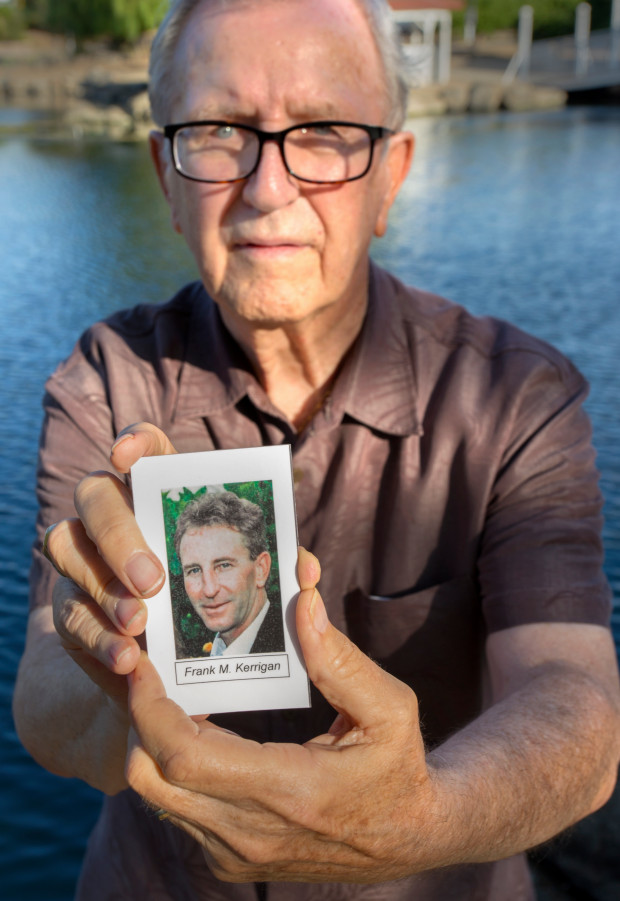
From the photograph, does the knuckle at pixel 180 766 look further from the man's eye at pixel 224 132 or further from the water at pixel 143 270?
the water at pixel 143 270

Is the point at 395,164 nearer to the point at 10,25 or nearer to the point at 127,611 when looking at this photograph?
the point at 127,611

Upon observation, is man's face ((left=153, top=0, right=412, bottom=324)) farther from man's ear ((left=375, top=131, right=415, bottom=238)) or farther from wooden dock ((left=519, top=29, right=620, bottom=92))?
wooden dock ((left=519, top=29, right=620, bottom=92))

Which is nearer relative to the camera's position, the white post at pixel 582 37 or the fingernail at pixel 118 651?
the fingernail at pixel 118 651

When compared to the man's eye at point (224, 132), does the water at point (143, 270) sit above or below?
below

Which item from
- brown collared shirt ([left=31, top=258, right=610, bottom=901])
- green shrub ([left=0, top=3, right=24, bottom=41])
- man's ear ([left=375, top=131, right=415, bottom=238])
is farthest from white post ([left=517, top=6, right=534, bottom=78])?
brown collared shirt ([left=31, top=258, right=610, bottom=901])

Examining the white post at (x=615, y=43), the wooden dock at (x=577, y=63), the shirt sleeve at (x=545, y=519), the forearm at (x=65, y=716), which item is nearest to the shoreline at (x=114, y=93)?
the wooden dock at (x=577, y=63)

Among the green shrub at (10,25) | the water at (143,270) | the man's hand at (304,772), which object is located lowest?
the water at (143,270)

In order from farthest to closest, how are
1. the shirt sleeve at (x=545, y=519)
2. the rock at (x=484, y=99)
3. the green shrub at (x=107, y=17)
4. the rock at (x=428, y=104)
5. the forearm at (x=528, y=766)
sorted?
the green shrub at (x=107, y=17) → the rock at (x=484, y=99) → the rock at (x=428, y=104) → the shirt sleeve at (x=545, y=519) → the forearm at (x=528, y=766)
